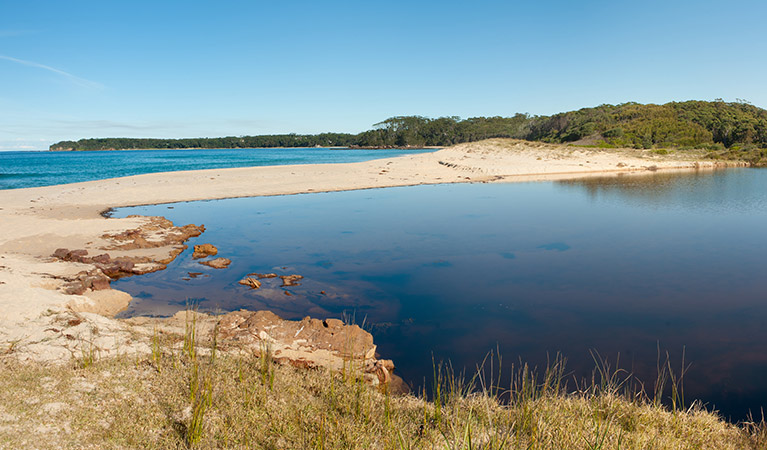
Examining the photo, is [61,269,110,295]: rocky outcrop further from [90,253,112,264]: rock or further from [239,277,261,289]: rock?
[239,277,261,289]: rock

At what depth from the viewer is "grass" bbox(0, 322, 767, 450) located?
2.78 meters

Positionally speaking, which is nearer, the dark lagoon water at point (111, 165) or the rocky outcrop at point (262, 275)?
the rocky outcrop at point (262, 275)

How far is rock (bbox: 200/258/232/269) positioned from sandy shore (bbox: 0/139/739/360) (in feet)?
3.25

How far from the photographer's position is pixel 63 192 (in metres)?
18.5

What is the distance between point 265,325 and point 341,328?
897 mm

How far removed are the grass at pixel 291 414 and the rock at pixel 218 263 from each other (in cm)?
388

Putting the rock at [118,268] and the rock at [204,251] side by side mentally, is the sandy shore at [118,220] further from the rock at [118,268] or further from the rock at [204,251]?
the rock at [204,251]

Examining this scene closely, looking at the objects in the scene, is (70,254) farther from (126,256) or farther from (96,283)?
(96,283)

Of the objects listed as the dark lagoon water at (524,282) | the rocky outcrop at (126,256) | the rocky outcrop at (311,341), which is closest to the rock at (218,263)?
the dark lagoon water at (524,282)

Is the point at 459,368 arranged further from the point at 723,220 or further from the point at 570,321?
the point at 723,220

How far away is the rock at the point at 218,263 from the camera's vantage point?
768 centimetres

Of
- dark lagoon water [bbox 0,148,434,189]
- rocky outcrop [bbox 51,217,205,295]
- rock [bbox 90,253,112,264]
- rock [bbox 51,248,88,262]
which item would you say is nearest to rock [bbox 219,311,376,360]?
rocky outcrop [bbox 51,217,205,295]

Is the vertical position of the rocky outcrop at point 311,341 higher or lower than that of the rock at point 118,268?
lower

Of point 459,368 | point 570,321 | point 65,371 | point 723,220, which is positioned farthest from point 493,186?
point 65,371
